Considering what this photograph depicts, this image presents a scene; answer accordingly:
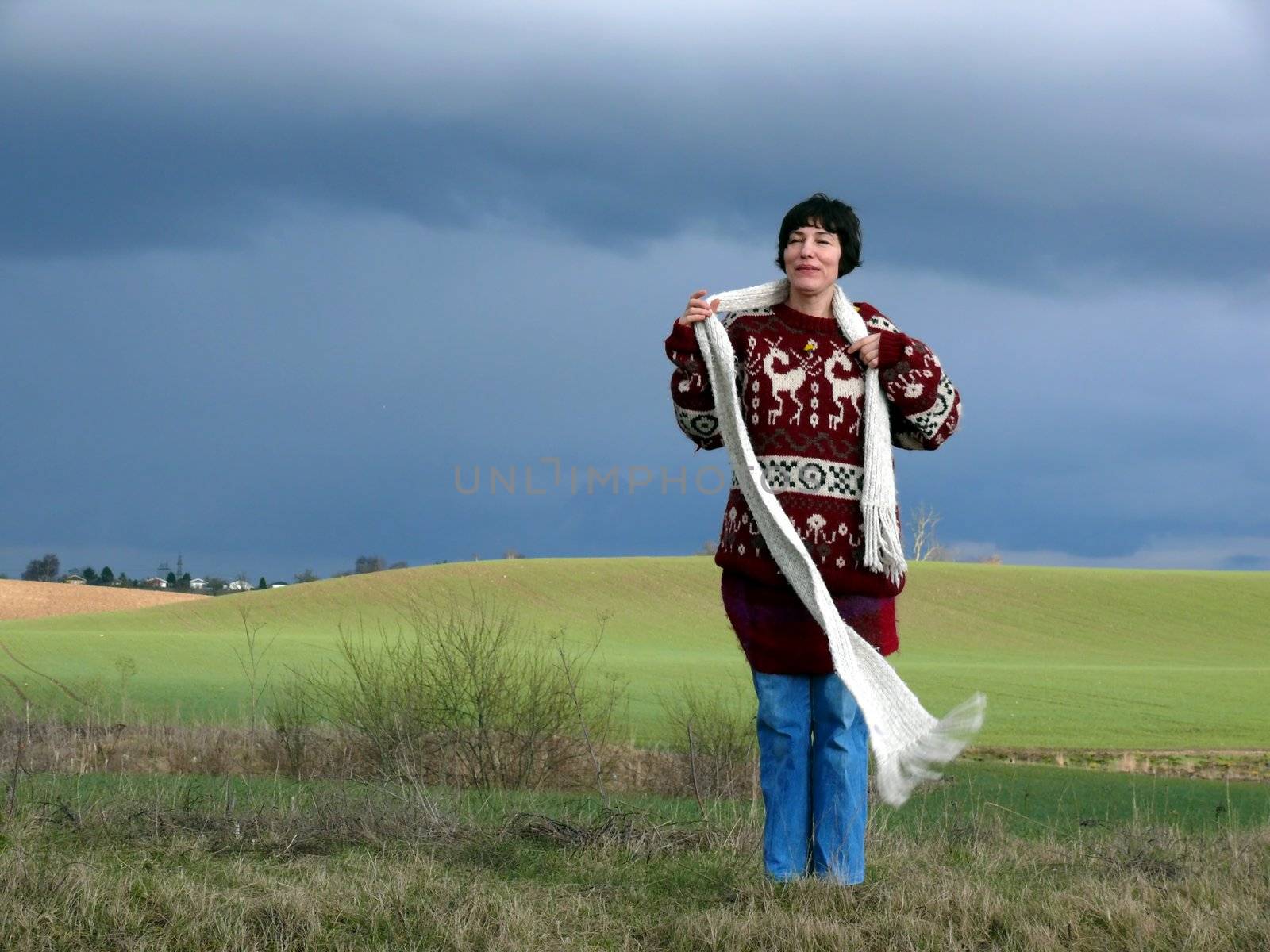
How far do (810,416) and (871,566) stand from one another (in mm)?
594

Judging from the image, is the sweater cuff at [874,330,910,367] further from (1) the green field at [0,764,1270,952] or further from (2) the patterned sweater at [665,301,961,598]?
(1) the green field at [0,764,1270,952]

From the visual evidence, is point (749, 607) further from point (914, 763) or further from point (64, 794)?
point (64, 794)

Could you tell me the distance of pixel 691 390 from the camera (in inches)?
194

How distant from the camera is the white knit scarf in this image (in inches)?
185

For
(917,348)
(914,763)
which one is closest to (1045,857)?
(914,763)

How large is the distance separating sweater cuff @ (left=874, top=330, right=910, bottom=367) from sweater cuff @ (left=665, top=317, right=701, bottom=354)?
672 mm

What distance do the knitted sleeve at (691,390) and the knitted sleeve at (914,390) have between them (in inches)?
25.6

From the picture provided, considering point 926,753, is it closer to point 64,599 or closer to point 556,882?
point 556,882

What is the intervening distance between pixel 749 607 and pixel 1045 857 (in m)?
2.25

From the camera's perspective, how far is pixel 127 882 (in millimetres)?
4824

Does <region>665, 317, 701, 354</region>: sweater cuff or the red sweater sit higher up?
<region>665, 317, 701, 354</region>: sweater cuff

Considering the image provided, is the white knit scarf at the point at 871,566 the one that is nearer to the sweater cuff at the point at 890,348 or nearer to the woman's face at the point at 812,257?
the sweater cuff at the point at 890,348

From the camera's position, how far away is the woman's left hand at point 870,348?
4.88 meters

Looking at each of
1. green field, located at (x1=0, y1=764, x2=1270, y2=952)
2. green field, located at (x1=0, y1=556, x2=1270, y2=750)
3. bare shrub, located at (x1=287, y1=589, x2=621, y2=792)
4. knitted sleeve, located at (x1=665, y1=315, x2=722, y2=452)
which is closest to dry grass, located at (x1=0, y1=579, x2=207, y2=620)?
green field, located at (x1=0, y1=556, x2=1270, y2=750)
